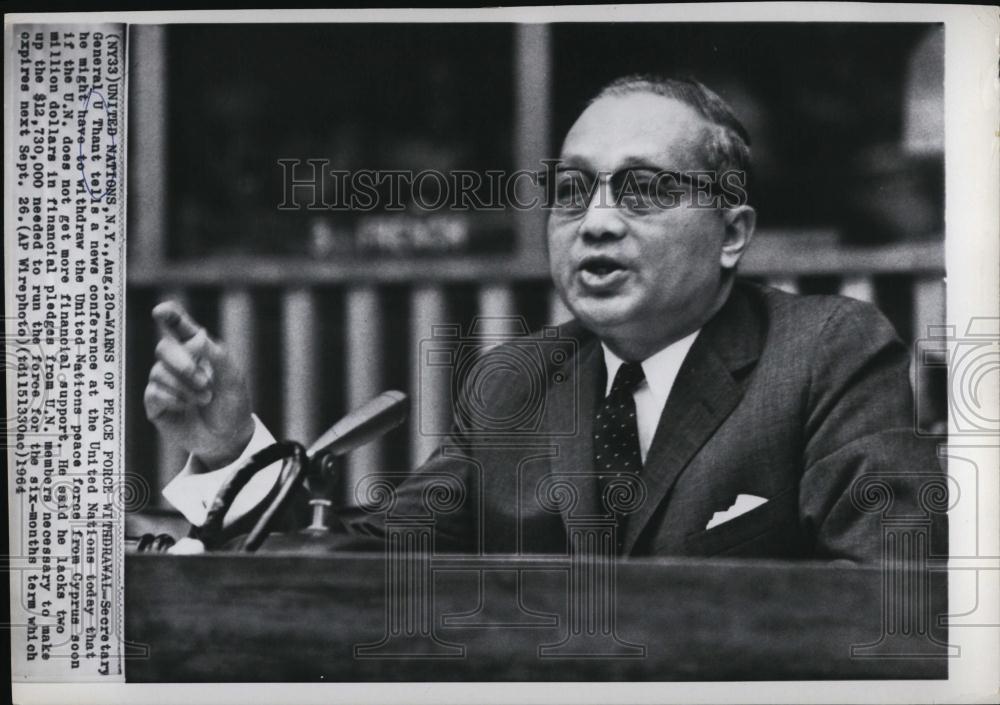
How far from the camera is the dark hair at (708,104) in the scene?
123 inches

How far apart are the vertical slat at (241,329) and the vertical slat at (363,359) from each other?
26cm

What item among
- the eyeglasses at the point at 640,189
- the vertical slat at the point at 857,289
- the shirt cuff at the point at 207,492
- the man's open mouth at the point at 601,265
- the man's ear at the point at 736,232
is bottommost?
the shirt cuff at the point at 207,492

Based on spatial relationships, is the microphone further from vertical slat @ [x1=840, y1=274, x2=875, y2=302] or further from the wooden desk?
vertical slat @ [x1=840, y1=274, x2=875, y2=302]

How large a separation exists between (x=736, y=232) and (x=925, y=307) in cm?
56

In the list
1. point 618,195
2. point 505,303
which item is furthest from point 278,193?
point 618,195

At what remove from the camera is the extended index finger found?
10.5 feet

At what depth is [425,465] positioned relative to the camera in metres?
3.17

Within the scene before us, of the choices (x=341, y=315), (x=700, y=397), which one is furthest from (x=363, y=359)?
(x=700, y=397)

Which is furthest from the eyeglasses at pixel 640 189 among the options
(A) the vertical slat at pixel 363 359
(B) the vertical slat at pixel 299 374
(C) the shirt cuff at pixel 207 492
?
(C) the shirt cuff at pixel 207 492

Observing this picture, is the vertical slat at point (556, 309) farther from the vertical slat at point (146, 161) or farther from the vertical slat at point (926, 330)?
the vertical slat at point (146, 161)

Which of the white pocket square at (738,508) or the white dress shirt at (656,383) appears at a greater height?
the white dress shirt at (656,383)

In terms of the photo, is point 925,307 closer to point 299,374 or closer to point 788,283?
point 788,283

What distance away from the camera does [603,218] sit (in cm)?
312

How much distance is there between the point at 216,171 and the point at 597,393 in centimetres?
121
